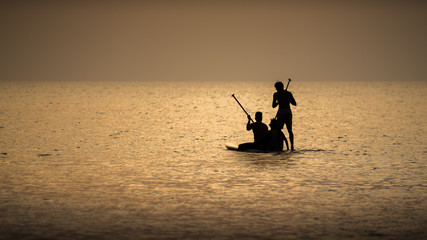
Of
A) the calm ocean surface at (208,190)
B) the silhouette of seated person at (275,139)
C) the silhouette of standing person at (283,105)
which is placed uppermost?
the silhouette of standing person at (283,105)

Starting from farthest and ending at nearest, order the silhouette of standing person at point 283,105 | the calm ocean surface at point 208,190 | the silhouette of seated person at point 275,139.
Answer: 1. the silhouette of standing person at point 283,105
2. the silhouette of seated person at point 275,139
3. the calm ocean surface at point 208,190

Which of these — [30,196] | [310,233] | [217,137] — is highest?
[217,137]

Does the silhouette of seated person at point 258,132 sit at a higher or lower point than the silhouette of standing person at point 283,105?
lower

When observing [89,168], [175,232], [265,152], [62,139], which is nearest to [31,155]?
[89,168]

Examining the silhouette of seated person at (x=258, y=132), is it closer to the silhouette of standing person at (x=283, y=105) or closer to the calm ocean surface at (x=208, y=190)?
the silhouette of standing person at (x=283, y=105)

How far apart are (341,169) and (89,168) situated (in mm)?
5146

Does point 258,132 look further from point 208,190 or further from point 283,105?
point 208,190

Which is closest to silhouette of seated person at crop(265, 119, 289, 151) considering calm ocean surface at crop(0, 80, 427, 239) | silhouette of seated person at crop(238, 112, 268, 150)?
silhouette of seated person at crop(238, 112, 268, 150)

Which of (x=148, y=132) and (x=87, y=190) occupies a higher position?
(x=148, y=132)

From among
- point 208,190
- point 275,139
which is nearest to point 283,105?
point 275,139

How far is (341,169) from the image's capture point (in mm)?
13141

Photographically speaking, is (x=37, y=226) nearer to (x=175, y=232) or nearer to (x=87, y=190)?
(x=175, y=232)

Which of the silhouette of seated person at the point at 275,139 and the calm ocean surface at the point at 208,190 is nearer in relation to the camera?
the calm ocean surface at the point at 208,190

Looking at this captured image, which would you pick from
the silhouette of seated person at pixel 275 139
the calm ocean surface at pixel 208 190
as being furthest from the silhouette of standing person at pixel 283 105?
the calm ocean surface at pixel 208 190
